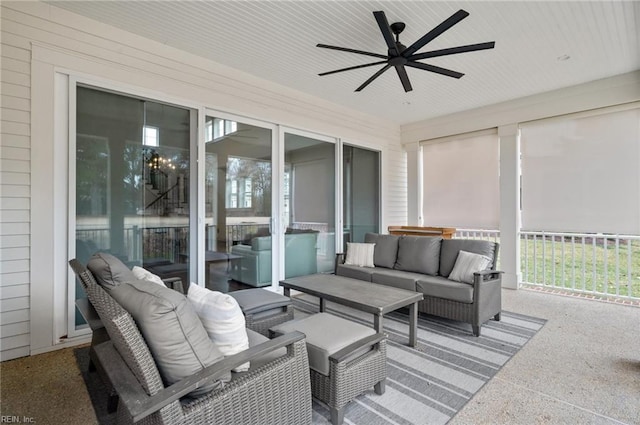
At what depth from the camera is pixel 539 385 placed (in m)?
2.28

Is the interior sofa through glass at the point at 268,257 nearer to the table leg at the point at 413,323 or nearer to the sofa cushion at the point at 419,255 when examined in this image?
the sofa cushion at the point at 419,255

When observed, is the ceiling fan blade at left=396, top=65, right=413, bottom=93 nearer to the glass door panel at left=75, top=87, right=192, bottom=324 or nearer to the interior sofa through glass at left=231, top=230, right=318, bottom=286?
the glass door panel at left=75, top=87, right=192, bottom=324

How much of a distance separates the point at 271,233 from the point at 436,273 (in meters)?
2.32

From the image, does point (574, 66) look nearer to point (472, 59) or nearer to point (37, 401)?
point (472, 59)

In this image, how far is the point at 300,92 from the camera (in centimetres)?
488

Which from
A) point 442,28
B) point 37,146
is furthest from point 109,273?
point 442,28

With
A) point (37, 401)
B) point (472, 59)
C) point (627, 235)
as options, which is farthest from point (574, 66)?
point (37, 401)

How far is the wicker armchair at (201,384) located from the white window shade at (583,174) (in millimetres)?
4968

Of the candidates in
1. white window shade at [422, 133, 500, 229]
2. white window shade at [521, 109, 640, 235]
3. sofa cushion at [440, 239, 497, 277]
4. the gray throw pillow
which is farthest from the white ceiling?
the gray throw pillow

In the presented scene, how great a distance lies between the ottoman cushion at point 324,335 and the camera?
192cm

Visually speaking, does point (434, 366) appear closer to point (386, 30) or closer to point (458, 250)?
point (458, 250)

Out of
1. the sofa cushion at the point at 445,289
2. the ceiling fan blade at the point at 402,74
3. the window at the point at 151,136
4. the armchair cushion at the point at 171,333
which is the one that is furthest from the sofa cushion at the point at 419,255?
the window at the point at 151,136

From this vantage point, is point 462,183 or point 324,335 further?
point 462,183

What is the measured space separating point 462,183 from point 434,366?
429 centimetres
